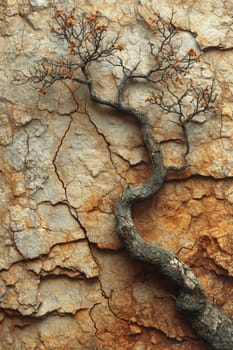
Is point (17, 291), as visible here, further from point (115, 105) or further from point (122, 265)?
point (115, 105)

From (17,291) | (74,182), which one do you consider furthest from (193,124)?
(17,291)

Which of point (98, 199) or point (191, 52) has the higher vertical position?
point (191, 52)

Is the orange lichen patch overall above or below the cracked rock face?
above

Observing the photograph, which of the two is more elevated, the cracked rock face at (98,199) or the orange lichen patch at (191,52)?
the orange lichen patch at (191,52)

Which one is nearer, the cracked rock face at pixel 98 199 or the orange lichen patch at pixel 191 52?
the cracked rock face at pixel 98 199

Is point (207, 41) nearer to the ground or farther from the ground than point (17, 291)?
farther from the ground

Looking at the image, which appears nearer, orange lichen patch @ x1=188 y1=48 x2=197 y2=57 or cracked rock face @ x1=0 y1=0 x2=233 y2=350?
cracked rock face @ x1=0 y1=0 x2=233 y2=350

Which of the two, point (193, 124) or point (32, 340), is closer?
point (32, 340)

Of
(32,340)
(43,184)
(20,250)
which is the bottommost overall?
(32,340)
